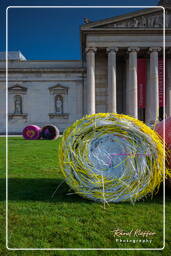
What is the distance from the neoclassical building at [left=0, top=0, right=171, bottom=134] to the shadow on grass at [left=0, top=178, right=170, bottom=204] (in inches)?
879

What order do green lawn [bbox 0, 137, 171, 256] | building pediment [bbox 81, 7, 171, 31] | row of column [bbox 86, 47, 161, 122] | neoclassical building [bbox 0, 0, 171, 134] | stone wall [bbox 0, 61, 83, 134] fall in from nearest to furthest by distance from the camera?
green lawn [bbox 0, 137, 171, 256] → building pediment [bbox 81, 7, 171, 31] → neoclassical building [bbox 0, 0, 171, 134] → row of column [bbox 86, 47, 161, 122] → stone wall [bbox 0, 61, 83, 134]

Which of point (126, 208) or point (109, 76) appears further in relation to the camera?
point (109, 76)

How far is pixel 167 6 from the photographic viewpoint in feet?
87.4

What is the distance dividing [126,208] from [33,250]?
1565 mm

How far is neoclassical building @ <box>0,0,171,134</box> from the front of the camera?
1039 inches

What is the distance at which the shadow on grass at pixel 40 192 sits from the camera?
3.57m

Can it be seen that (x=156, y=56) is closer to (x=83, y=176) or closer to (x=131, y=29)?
(x=131, y=29)

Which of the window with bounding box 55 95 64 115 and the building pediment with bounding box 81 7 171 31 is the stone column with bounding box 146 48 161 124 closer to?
the building pediment with bounding box 81 7 171 31

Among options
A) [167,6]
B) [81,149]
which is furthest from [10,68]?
[81,149]

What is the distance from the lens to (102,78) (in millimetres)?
Answer: 29016

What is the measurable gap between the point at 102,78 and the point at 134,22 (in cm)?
845

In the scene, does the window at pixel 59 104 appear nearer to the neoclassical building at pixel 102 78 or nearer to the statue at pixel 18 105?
the neoclassical building at pixel 102 78

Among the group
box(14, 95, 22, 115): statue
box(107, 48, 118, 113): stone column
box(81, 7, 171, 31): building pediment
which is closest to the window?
box(14, 95, 22, 115): statue

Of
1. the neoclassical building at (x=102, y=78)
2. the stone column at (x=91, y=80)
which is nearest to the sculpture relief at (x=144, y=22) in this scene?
the neoclassical building at (x=102, y=78)
